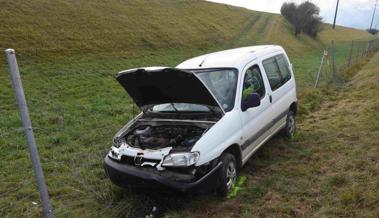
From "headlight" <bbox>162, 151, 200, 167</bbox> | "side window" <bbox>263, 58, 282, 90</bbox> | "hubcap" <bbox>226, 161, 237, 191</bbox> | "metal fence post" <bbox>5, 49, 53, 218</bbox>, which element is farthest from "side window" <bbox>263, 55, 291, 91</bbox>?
"metal fence post" <bbox>5, 49, 53, 218</bbox>

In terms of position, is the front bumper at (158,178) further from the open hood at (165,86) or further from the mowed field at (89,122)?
the open hood at (165,86)

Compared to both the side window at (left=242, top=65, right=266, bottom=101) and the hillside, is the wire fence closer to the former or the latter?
the side window at (left=242, top=65, right=266, bottom=101)

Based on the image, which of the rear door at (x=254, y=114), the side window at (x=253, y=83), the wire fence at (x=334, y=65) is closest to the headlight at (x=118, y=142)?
the rear door at (x=254, y=114)

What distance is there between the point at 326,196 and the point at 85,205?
10.3ft

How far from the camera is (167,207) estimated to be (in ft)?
15.8

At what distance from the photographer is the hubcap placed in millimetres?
4941

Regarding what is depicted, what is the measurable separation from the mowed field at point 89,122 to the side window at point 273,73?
3.84 ft

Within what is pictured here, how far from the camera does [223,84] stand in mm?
5598

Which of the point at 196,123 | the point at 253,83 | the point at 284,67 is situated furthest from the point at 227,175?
the point at 284,67

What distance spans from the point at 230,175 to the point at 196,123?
33.5 inches

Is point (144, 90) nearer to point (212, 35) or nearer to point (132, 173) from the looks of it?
point (132, 173)

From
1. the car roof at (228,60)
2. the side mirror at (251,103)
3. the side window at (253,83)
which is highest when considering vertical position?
the car roof at (228,60)

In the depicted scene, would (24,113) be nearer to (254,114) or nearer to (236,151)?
(236,151)

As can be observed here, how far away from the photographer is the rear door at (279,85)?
648 cm
